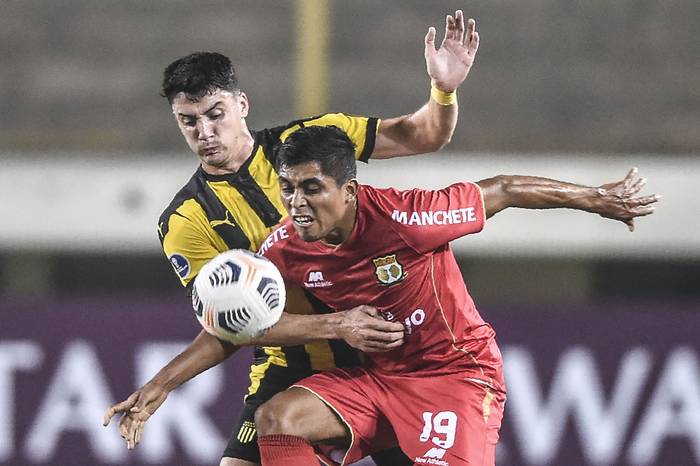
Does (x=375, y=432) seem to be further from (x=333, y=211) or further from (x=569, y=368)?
(x=569, y=368)

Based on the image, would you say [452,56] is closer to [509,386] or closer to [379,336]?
[379,336]

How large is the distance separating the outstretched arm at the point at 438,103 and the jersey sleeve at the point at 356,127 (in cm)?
3

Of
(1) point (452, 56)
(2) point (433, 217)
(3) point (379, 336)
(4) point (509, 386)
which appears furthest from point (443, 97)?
(4) point (509, 386)

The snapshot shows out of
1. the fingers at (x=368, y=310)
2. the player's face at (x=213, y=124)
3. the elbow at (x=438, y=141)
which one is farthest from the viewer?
the elbow at (x=438, y=141)

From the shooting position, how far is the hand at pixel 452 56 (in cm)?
486

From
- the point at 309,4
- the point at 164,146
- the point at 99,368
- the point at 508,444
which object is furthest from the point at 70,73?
the point at 508,444

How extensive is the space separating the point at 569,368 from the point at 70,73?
4.00 m

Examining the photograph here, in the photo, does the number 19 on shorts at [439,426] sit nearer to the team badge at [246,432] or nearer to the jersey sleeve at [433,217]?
the jersey sleeve at [433,217]

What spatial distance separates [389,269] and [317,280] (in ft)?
0.82

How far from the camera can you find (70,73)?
30.1 ft

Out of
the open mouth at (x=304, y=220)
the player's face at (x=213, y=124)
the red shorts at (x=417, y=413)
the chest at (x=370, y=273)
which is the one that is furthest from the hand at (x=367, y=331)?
the player's face at (x=213, y=124)

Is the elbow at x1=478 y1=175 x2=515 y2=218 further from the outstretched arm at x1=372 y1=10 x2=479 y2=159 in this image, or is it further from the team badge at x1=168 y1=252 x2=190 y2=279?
the team badge at x1=168 y1=252 x2=190 y2=279

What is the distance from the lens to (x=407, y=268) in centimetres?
446

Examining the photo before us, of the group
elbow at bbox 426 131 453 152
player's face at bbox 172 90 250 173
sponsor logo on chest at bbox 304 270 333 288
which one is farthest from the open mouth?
elbow at bbox 426 131 453 152
